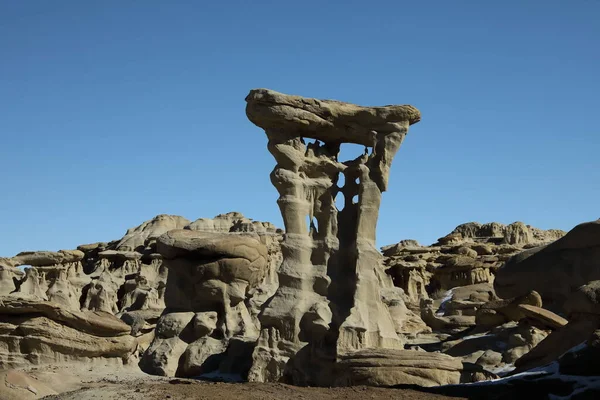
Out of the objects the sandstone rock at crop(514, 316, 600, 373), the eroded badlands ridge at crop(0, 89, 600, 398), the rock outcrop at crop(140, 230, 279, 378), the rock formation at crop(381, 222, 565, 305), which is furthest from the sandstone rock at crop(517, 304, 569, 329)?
the rock formation at crop(381, 222, 565, 305)

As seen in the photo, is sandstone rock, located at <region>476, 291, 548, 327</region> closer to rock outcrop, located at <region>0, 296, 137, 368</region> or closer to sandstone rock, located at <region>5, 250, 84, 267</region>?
rock outcrop, located at <region>0, 296, 137, 368</region>

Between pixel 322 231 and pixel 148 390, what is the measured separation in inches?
276

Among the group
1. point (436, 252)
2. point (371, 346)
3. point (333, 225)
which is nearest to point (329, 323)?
point (371, 346)

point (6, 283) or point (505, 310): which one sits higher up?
point (6, 283)

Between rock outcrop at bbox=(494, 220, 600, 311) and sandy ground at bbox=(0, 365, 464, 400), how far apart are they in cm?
954

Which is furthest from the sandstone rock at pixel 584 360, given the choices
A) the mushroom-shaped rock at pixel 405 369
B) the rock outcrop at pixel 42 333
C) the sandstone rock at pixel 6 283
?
the sandstone rock at pixel 6 283

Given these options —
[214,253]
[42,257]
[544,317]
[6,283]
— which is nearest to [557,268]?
[544,317]

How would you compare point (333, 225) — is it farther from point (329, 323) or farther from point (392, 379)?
point (392, 379)

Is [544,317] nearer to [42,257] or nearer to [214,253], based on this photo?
[214,253]

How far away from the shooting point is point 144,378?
17.2 metres

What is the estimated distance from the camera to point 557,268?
22.9 m

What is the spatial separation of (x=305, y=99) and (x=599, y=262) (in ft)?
28.4

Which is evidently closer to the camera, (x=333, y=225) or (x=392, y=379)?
(x=392, y=379)

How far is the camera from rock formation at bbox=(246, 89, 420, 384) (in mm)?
18359
